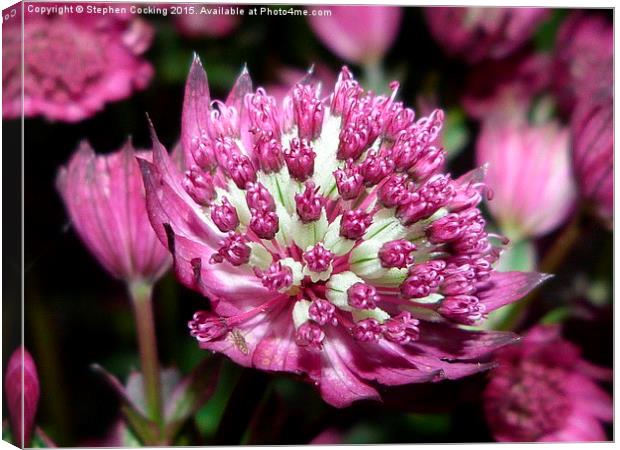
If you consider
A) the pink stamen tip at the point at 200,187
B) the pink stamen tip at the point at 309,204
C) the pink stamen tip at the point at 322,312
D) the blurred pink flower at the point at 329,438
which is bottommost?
the blurred pink flower at the point at 329,438

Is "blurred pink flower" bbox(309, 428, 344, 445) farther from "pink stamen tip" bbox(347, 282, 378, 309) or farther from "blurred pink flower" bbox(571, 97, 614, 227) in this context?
"blurred pink flower" bbox(571, 97, 614, 227)

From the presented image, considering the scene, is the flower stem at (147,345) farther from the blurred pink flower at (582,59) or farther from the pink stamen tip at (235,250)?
the blurred pink flower at (582,59)

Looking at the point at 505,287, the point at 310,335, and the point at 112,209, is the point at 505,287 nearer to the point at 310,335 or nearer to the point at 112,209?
the point at 310,335

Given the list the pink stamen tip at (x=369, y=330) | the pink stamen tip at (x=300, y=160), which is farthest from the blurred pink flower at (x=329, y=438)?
the pink stamen tip at (x=300, y=160)

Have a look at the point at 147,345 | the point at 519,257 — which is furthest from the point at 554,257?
the point at 147,345

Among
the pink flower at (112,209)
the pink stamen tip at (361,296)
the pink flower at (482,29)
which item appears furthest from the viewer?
the pink flower at (482,29)
